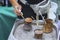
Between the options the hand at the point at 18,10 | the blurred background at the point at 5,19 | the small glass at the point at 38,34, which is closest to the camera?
the small glass at the point at 38,34

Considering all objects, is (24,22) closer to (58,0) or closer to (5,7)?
(5,7)

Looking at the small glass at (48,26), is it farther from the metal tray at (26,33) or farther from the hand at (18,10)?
the hand at (18,10)

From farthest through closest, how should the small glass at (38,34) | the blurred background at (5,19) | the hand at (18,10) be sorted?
1. the blurred background at (5,19)
2. the hand at (18,10)
3. the small glass at (38,34)

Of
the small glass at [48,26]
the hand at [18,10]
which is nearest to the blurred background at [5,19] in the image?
the hand at [18,10]

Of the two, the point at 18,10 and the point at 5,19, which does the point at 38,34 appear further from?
the point at 5,19

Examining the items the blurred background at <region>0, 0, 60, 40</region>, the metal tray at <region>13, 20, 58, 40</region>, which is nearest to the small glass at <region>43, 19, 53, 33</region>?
the metal tray at <region>13, 20, 58, 40</region>

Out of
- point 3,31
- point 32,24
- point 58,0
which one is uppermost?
point 58,0

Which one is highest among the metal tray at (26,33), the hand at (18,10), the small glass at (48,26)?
the hand at (18,10)

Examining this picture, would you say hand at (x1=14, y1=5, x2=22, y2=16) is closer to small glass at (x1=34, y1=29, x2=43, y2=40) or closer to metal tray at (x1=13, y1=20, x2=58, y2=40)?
metal tray at (x1=13, y1=20, x2=58, y2=40)

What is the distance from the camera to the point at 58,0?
1.65m

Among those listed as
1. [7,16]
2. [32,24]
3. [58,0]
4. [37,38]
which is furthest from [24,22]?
[58,0]

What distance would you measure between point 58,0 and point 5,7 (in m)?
0.48

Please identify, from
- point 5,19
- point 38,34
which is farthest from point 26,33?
point 5,19

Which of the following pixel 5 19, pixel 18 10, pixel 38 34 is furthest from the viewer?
pixel 5 19
